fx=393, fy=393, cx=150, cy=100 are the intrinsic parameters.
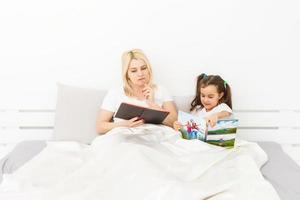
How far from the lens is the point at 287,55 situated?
2.60m

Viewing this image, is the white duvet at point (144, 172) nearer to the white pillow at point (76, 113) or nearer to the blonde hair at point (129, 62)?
the white pillow at point (76, 113)

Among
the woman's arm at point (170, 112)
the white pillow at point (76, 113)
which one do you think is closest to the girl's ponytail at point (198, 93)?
the woman's arm at point (170, 112)

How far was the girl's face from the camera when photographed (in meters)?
2.32

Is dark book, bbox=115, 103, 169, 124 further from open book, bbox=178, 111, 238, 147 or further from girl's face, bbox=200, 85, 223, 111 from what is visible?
girl's face, bbox=200, 85, 223, 111

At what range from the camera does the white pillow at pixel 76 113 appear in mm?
2385

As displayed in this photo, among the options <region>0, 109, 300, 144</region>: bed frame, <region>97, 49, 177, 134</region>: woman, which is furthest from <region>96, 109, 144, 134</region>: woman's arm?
<region>0, 109, 300, 144</region>: bed frame

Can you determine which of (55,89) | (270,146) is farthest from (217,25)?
(55,89)

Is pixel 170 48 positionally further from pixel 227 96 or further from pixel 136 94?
pixel 227 96

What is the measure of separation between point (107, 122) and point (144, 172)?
891 millimetres

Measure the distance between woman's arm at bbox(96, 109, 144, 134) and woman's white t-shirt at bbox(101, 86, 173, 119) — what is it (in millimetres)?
33

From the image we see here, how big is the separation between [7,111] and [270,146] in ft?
5.76

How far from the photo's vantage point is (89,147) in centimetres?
212

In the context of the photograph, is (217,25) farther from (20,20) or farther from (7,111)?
(7,111)

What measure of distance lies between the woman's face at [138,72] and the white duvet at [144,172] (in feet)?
1.35
